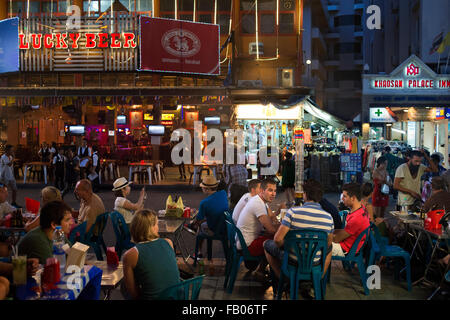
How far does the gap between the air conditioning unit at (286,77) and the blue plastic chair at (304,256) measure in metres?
20.4

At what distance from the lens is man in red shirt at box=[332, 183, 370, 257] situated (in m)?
6.84

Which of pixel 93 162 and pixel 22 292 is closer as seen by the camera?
pixel 22 292

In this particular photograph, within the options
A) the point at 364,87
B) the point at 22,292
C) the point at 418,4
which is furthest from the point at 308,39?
the point at 22,292

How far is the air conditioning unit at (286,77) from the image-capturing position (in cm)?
2579

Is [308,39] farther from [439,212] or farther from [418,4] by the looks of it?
[439,212]

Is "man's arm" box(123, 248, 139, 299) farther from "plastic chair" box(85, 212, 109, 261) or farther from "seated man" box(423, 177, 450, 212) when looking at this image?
"seated man" box(423, 177, 450, 212)

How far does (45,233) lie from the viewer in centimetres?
512

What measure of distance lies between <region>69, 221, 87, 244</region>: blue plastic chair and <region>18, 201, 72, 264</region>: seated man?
170cm

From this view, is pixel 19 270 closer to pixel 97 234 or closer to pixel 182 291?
pixel 182 291

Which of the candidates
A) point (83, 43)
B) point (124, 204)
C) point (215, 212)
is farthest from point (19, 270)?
point (83, 43)

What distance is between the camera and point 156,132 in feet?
80.5

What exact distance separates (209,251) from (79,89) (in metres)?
13.3

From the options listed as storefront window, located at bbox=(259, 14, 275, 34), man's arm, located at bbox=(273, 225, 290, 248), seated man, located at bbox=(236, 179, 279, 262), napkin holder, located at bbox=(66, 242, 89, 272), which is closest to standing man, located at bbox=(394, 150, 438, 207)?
seated man, located at bbox=(236, 179, 279, 262)

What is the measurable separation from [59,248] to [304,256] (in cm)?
270
